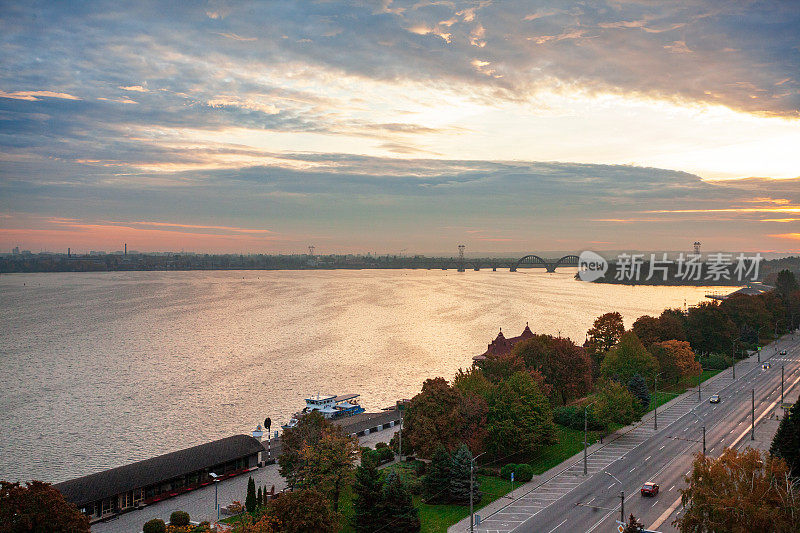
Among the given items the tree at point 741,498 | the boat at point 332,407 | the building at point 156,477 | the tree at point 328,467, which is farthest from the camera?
the boat at point 332,407

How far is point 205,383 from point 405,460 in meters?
43.6

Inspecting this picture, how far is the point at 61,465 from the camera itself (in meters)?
52.6

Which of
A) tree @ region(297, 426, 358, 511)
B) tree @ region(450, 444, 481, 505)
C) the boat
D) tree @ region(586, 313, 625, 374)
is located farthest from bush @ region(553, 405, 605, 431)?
tree @ region(297, 426, 358, 511)

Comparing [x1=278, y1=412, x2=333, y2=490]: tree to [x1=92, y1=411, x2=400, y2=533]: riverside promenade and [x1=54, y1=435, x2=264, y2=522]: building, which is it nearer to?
[x1=92, y1=411, x2=400, y2=533]: riverside promenade

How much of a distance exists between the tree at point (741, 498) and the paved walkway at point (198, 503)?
30.0 meters

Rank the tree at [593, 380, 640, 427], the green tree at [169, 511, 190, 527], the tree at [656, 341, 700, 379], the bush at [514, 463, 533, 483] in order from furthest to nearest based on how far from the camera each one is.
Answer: the tree at [656, 341, 700, 379]
the tree at [593, 380, 640, 427]
the bush at [514, 463, 533, 483]
the green tree at [169, 511, 190, 527]

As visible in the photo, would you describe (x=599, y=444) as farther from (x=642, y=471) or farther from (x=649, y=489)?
(x=649, y=489)

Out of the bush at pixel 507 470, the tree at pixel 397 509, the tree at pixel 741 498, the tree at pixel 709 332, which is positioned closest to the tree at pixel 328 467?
the tree at pixel 397 509

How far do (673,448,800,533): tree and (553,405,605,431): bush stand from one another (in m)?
23.7

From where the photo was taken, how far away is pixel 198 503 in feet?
138

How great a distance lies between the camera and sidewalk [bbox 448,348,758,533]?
126 ft

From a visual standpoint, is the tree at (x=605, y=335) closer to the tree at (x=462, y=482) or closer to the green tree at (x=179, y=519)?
the tree at (x=462, y=482)

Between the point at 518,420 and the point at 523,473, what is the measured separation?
5.85 m

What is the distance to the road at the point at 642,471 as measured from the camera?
35.5m
